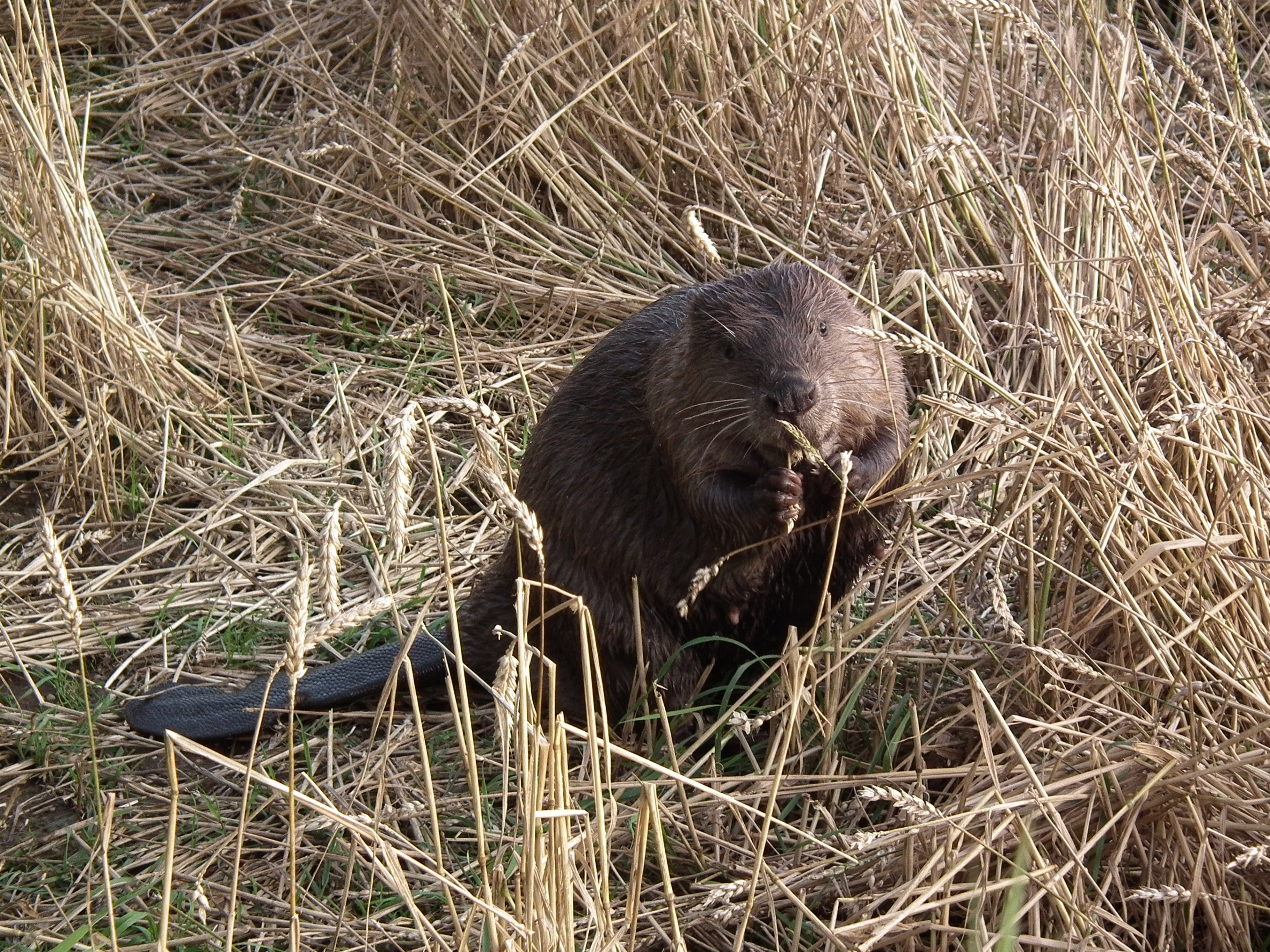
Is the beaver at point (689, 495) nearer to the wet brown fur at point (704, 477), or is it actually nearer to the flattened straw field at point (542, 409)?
the wet brown fur at point (704, 477)

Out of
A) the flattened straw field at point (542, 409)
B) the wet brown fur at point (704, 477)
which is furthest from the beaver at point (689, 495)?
the flattened straw field at point (542, 409)

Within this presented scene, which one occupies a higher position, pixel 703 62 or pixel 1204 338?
pixel 703 62

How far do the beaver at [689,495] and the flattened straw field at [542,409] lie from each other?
128 millimetres

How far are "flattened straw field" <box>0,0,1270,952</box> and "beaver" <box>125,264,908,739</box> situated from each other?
13 cm

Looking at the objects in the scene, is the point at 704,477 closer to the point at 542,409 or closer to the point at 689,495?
the point at 689,495

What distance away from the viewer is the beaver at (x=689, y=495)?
113 inches

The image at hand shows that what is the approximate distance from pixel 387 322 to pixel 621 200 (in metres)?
0.83

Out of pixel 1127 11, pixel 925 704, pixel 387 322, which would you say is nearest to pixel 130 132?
pixel 387 322

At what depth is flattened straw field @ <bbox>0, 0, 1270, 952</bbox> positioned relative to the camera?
231 centimetres

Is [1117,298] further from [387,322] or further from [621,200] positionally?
[387,322]

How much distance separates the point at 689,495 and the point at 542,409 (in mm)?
1240

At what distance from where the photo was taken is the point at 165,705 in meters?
3.07

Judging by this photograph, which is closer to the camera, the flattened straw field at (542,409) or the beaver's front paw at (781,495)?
the flattened straw field at (542,409)

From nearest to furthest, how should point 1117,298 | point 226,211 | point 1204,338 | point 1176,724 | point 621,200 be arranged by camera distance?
point 1176,724
point 1204,338
point 1117,298
point 621,200
point 226,211
